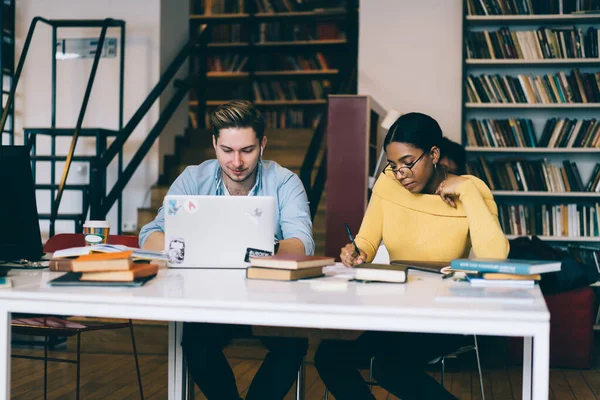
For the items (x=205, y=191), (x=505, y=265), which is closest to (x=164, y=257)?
(x=205, y=191)

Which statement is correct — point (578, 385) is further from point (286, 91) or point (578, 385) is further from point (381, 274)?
point (286, 91)

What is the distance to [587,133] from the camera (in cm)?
457

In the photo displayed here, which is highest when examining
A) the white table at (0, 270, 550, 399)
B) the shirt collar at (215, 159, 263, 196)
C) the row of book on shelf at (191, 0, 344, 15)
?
the row of book on shelf at (191, 0, 344, 15)

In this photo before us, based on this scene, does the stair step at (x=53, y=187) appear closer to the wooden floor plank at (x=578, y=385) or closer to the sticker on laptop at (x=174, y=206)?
the sticker on laptop at (x=174, y=206)

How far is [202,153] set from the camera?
18.5 ft

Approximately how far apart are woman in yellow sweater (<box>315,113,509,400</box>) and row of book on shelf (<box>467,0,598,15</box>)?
275 cm

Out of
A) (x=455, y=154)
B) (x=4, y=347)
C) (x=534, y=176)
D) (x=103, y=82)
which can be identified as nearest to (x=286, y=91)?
(x=103, y=82)

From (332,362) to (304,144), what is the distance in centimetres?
404

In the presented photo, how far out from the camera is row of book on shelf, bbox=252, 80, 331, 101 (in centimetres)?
686

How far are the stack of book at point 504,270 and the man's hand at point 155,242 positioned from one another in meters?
0.98

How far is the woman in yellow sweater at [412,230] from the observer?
1864 millimetres

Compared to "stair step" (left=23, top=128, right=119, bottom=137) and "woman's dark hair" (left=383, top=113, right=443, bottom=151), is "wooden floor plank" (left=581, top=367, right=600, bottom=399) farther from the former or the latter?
"stair step" (left=23, top=128, right=119, bottom=137)

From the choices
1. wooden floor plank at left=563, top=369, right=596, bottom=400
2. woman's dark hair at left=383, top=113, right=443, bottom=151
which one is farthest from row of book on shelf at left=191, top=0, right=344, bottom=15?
woman's dark hair at left=383, top=113, right=443, bottom=151

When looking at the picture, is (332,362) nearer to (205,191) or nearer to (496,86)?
(205,191)
